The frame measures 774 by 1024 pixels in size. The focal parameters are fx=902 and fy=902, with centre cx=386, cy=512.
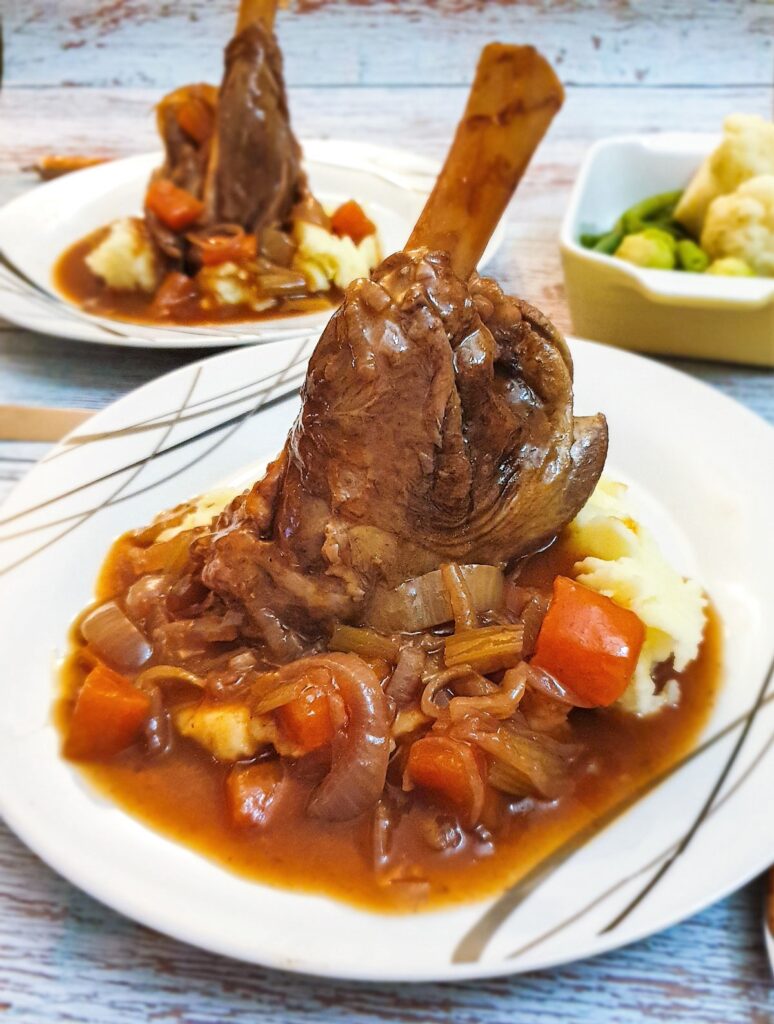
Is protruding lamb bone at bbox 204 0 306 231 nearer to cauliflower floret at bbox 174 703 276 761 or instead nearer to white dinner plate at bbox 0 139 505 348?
white dinner plate at bbox 0 139 505 348

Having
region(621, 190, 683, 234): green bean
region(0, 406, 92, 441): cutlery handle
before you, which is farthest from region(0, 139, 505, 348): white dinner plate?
region(621, 190, 683, 234): green bean

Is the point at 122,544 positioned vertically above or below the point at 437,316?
below

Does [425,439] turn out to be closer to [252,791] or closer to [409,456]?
[409,456]

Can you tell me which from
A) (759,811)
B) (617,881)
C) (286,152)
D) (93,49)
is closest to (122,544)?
(617,881)

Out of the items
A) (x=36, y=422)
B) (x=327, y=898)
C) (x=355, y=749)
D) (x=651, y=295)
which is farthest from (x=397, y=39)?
(x=327, y=898)

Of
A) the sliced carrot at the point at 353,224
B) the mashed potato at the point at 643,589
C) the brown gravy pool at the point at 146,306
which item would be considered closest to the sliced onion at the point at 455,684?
the mashed potato at the point at 643,589

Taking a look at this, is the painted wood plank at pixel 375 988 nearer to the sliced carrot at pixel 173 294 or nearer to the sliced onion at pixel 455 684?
the sliced onion at pixel 455 684

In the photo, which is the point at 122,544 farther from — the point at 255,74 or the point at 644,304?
the point at 255,74
